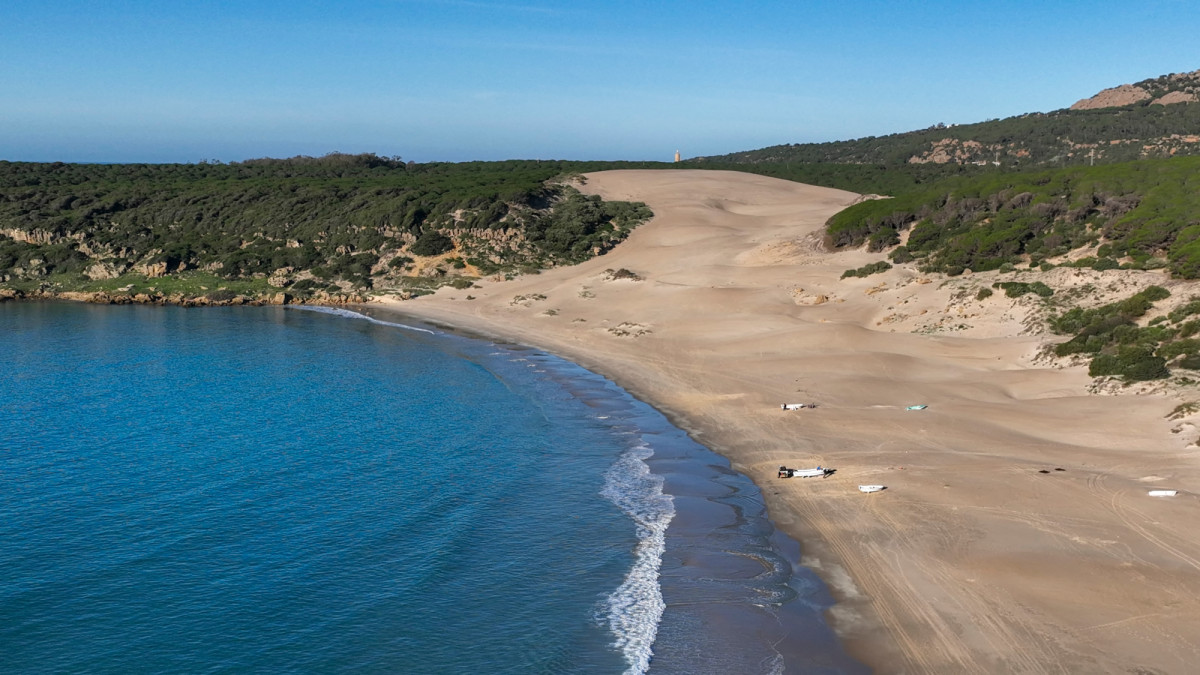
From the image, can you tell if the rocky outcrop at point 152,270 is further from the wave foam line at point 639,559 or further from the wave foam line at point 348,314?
the wave foam line at point 639,559

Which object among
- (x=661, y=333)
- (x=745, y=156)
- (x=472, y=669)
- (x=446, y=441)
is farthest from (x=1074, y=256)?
(x=745, y=156)

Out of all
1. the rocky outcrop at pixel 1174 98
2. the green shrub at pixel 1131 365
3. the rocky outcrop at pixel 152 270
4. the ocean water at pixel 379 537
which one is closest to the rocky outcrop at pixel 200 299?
the rocky outcrop at pixel 152 270

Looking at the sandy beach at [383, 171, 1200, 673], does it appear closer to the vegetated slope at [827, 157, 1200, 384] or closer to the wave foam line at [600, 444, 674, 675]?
the vegetated slope at [827, 157, 1200, 384]

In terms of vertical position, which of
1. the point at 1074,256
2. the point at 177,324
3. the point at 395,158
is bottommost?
the point at 177,324

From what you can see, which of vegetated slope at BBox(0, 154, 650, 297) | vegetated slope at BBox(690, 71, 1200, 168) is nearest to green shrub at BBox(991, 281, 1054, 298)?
vegetated slope at BBox(0, 154, 650, 297)

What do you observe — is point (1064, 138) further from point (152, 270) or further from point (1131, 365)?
point (152, 270)

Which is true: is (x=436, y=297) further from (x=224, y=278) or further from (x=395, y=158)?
(x=395, y=158)

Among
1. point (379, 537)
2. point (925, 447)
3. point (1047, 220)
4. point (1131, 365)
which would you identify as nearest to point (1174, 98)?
point (1047, 220)
